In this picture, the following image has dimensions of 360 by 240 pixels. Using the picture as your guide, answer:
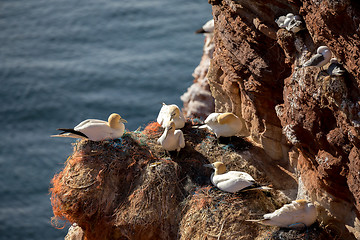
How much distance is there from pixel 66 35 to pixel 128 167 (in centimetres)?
1432

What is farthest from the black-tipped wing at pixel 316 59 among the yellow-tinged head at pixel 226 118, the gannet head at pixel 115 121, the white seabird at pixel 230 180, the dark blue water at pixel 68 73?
the dark blue water at pixel 68 73

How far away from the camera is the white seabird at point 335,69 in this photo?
5.92 meters

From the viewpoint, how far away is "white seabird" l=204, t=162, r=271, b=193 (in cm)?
775

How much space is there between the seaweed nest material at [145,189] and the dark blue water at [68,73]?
7.85 meters

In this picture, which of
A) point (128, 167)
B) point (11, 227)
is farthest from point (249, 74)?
point (11, 227)

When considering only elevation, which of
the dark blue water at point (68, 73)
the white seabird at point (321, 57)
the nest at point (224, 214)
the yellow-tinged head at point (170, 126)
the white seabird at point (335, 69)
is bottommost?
the dark blue water at point (68, 73)

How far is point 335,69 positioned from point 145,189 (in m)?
3.56

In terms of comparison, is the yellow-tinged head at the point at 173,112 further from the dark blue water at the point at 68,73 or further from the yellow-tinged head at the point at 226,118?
the dark blue water at the point at 68,73

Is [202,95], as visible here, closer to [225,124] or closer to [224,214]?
[225,124]

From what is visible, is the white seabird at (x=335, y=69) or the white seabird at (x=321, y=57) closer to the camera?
the white seabird at (x=335, y=69)

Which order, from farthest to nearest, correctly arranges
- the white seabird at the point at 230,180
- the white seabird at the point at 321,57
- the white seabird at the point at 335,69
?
the white seabird at the point at 230,180 → the white seabird at the point at 321,57 → the white seabird at the point at 335,69

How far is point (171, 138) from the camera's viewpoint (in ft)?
27.8

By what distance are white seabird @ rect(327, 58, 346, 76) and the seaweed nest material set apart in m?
2.52

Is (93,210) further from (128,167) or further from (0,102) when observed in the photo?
(0,102)
